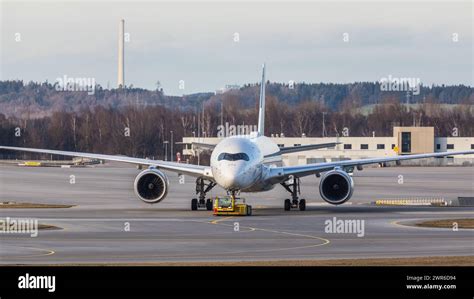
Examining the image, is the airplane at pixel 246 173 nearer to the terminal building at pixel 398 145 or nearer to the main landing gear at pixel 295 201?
the main landing gear at pixel 295 201

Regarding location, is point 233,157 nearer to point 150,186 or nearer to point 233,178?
point 233,178

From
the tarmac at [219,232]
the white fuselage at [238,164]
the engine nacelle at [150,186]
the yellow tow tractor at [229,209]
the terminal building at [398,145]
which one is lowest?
the tarmac at [219,232]

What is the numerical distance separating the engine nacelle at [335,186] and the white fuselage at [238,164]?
121 inches

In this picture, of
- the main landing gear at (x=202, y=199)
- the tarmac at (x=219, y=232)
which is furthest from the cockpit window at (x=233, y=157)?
the main landing gear at (x=202, y=199)

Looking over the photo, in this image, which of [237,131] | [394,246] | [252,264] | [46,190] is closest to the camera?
[252,264]

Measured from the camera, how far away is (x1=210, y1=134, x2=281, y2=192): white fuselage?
54250mm

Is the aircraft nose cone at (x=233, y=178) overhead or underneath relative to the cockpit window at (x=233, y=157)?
underneath


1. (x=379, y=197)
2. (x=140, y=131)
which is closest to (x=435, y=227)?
(x=379, y=197)

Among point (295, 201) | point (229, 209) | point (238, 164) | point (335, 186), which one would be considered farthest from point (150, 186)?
point (335, 186)

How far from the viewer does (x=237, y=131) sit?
508 ft

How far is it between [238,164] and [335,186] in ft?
19.7

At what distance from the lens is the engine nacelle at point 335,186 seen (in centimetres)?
5738

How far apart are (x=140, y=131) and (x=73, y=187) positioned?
79697mm
